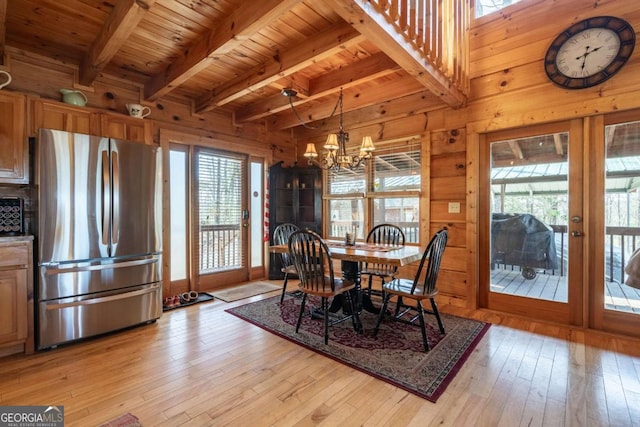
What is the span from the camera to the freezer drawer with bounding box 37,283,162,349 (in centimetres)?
238

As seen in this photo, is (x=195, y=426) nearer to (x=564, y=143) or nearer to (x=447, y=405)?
(x=447, y=405)

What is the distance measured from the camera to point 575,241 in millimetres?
2865

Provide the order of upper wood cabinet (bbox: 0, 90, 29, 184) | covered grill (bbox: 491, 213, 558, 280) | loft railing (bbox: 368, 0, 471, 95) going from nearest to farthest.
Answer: loft railing (bbox: 368, 0, 471, 95) → upper wood cabinet (bbox: 0, 90, 29, 184) → covered grill (bbox: 491, 213, 558, 280)

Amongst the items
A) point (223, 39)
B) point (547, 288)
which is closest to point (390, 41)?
point (223, 39)

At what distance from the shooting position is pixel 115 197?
2.69 metres

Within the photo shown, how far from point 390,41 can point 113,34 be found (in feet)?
6.82

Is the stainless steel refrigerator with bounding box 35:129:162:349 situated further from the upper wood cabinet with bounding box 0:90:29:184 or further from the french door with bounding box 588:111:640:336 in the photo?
the french door with bounding box 588:111:640:336

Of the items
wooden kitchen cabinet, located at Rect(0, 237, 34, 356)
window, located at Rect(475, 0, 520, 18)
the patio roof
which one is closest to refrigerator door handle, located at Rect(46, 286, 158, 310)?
wooden kitchen cabinet, located at Rect(0, 237, 34, 356)

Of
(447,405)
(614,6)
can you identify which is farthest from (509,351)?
(614,6)

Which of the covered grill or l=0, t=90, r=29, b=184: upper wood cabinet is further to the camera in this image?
the covered grill

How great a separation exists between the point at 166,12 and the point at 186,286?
121 inches

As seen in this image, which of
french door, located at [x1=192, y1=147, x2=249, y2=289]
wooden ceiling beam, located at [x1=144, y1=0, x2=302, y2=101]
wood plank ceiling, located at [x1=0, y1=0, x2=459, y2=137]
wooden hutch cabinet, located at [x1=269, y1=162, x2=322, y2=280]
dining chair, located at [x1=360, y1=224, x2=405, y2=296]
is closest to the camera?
wooden ceiling beam, located at [x1=144, y1=0, x2=302, y2=101]

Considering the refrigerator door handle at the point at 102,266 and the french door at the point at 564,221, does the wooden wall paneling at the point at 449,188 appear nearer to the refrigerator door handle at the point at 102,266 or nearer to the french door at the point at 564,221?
the french door at the point at 564,221

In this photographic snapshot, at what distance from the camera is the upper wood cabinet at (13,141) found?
232cm
